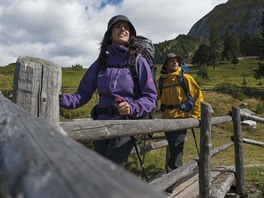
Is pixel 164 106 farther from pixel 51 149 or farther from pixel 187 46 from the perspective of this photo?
pixel 187 46

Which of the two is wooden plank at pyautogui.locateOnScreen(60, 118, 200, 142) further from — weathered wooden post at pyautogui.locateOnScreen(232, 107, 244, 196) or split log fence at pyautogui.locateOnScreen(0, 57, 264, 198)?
weathered wooden post at pyautogui.locateOnScreen(232, 107, 244, 196)

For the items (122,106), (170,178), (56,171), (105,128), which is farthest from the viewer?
(170,178)

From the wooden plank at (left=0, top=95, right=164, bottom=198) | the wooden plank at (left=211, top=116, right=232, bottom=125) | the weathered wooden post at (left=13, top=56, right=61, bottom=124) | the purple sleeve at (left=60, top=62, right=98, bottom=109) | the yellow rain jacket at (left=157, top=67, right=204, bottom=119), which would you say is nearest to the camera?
the wooden plank at (left=0, top=95, right=164, bottom=198)

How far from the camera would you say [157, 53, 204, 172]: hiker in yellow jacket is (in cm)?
578

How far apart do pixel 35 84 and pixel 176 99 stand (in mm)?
3887

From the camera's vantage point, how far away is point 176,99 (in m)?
5.93

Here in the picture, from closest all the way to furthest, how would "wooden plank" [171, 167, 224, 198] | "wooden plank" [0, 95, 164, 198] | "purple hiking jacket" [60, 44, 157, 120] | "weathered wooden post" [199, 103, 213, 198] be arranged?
"wooden plank" [0, 95, 164, 198] < "purple hiking jacket" [60, 44, 157, 120] < "weathered wooden post" [199, 103, 213, 198] < "wooden plank" [171, 167, 224, 198]

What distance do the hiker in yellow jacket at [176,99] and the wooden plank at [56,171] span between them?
4.72 metres

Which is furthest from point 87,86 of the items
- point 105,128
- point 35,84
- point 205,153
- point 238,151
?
point 238,151

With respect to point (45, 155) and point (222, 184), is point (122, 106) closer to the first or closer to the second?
point (45, 155)

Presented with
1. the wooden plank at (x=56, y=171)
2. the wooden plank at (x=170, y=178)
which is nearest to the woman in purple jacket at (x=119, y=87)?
the wooden plank at (x=170, y=178)

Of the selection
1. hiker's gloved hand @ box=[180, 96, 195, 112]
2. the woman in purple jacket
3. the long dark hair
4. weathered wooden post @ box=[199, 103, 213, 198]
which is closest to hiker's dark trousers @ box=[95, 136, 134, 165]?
the woman in purple jacket

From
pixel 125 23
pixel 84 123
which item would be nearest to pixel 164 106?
pixel 125 23

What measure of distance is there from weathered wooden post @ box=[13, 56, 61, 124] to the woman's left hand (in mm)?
875
